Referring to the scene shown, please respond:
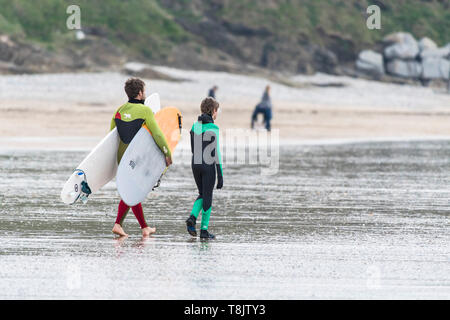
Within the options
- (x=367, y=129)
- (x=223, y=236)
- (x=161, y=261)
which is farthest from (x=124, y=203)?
(x=367, y=129)

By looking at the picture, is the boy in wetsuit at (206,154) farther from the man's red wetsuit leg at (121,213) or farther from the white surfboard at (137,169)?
the man's red wetsuit leg at (121,213)

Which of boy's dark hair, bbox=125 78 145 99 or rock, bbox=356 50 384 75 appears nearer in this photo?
boy's dark hair, bbox=125 78 145 99

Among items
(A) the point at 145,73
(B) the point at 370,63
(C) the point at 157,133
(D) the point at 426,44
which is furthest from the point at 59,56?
(C) the point at 157,133

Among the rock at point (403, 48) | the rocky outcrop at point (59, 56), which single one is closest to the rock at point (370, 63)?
the rock at point (403, 48)

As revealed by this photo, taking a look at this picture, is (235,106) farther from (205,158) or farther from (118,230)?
(118,230)

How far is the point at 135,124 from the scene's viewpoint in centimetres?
1058

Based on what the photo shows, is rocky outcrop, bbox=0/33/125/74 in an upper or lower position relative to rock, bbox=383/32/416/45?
lower

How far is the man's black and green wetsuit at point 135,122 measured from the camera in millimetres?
10508

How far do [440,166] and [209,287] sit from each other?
13252 mm

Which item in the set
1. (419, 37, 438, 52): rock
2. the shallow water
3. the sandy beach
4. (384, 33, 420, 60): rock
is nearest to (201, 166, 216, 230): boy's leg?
the shallow water

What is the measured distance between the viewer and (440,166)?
66.6 feet

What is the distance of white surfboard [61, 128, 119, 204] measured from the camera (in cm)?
1074

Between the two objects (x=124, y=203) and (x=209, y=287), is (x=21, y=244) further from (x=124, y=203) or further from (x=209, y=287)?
(x=209, y=287)

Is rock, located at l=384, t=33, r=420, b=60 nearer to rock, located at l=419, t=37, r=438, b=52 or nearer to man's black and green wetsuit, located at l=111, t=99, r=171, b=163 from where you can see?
rock, located at l=419, t=37, r=438, b=52
